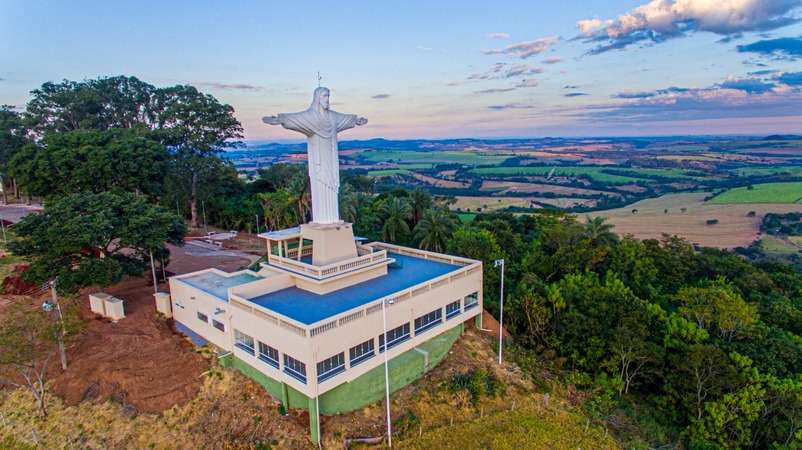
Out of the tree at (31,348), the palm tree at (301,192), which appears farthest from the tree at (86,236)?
the palm tree at (301,192)

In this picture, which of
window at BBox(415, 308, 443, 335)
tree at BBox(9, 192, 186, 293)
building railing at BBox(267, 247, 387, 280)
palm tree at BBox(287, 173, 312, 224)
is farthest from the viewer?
palm tree at BBox(287, 173, 312, 224)

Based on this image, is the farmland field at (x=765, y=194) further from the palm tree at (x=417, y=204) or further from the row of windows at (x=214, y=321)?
the row of windows at (x=214, y=321)

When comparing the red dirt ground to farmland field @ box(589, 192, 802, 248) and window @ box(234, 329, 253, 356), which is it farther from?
farmland field @ box(589, 192, 802, 248)

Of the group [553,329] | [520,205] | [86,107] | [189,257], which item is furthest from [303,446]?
[520,205]

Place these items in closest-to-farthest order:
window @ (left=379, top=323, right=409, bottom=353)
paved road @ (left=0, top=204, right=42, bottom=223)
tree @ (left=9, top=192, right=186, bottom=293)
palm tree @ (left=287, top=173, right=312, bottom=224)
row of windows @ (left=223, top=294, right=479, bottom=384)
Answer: row of windows @ (left=223, top=294, right=479, bottom=384), window @ (left=379, top=323, right=409, bottom=353), tree @ (left=9, top=192, right=186, bottom=293), palm tree @ (left=287, top=173, right=312, bottom=224), paved road @ (left=0, top=204, right=42, bottom=223)

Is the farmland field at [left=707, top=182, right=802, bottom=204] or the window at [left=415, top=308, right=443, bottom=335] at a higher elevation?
the window at [left=415, top=308, right=443, bottom=335]

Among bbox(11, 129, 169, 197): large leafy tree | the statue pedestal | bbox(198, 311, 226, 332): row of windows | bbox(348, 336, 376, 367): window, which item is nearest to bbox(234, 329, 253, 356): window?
bbox(198, 311, 226, 332): row of windows

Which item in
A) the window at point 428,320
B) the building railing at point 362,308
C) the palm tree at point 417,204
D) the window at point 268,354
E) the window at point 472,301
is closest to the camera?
the building railing at point 362,308

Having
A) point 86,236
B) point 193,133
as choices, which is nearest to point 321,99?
point 86,236
